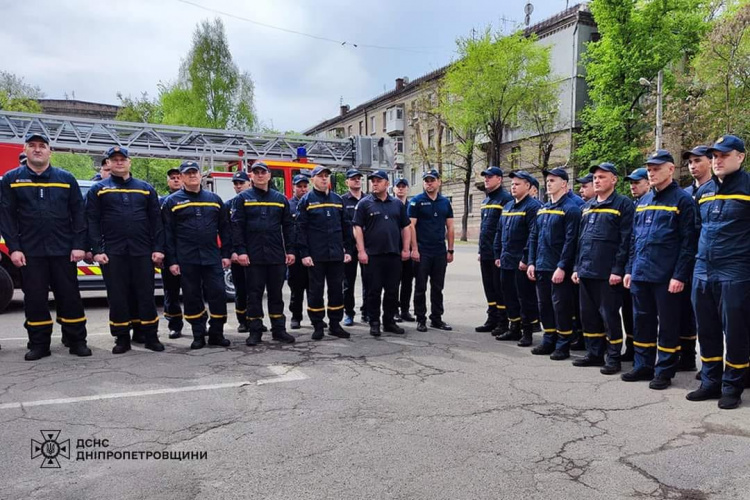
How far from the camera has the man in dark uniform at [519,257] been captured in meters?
6.57

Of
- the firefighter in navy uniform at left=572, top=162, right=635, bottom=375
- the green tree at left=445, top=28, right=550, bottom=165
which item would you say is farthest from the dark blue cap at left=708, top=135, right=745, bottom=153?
the green tree at left=445, top=28, right=550, bottom=165

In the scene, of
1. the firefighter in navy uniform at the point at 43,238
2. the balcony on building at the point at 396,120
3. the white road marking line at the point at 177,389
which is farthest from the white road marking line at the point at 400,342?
the balcony on building at the point at 396,120

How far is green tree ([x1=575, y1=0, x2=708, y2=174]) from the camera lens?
26.7 metres

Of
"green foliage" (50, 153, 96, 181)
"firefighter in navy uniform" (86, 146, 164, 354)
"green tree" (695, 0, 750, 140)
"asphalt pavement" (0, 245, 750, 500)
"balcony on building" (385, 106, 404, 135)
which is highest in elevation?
"balcony on building" (385, 106, 404, 135)

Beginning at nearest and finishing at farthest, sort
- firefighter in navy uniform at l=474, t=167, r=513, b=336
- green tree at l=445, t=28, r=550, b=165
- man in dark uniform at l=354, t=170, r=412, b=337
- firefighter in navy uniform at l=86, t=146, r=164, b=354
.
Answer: firefighter in navy uniform at l=86, t=146, r=164, b=354, man in dark uniform at l=354, t=170, r=412, b=337, firefighter in navy uniform at l=474, t=167, r=513, b=336, green tree at l=445, t=28, r=550, b=165

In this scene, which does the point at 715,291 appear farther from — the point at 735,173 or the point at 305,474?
the point at 305,474

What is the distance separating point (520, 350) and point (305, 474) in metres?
3.78

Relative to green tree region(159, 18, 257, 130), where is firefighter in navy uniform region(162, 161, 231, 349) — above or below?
below

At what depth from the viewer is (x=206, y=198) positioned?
6.30 m

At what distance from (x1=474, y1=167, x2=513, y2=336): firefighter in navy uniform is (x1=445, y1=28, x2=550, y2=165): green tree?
82.2 ft

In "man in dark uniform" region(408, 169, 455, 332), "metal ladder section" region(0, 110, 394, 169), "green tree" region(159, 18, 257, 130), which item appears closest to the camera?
"man in dark uniform" region(408, 169, 455, 332)

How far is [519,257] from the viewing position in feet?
21.8

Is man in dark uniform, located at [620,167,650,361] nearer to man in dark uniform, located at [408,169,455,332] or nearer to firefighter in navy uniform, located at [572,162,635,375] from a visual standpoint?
firefighter in navy uniform, located at [572,162,635,375]

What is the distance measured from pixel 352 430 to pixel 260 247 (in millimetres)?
3221
